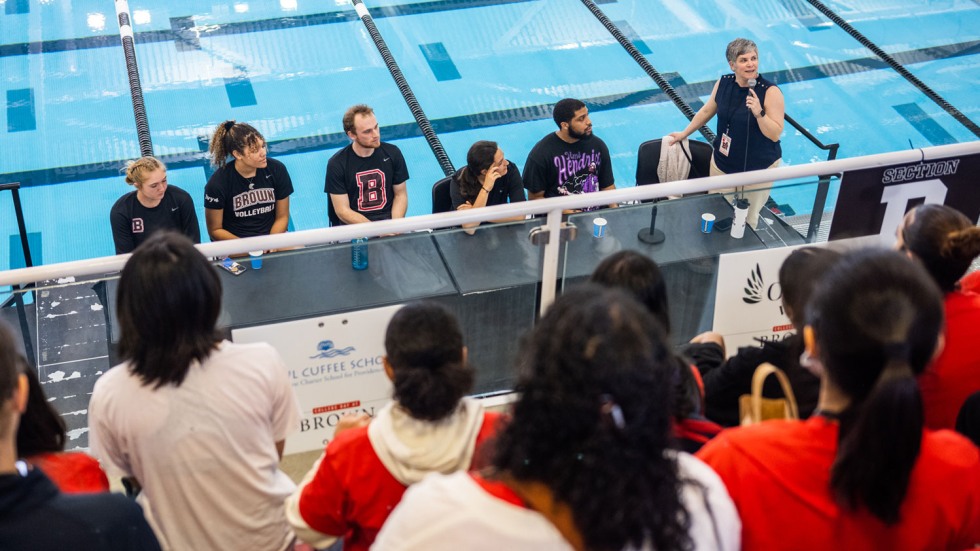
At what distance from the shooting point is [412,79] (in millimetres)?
7746

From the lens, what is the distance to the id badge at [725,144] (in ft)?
16.1

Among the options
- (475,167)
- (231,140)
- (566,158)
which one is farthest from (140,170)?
(566,158)

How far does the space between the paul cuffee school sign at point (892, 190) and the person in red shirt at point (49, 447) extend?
99.5 inches

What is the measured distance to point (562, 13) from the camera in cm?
866

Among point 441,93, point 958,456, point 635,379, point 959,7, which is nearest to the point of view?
point 635,379

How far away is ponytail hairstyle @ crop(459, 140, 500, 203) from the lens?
14.0 feet

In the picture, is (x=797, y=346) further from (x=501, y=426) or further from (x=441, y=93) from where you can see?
(x=441, y=93)

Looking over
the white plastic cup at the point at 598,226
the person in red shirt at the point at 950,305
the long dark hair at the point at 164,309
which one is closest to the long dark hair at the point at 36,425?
the long dark hair at the point at 164,309

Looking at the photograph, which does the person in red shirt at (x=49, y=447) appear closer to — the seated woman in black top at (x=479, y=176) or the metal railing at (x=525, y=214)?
the metal railing at (x=525, y=214)

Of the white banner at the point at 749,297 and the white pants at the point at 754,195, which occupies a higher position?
the white pants at the point at 754,195

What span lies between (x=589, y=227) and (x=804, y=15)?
7077 millimetres

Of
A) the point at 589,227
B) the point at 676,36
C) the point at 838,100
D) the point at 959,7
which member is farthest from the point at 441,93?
the point at 959,7

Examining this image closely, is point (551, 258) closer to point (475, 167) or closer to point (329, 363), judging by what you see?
point (329, 363)

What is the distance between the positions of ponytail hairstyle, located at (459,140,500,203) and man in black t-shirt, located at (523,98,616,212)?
319mm
